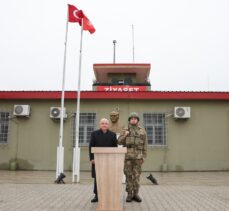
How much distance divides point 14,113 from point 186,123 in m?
7.31

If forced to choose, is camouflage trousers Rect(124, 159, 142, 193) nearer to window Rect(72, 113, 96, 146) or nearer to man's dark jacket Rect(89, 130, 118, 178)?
man's dark jacket Rect(89, 130, 118, 178)

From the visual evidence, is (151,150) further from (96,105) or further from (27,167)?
(27,167)

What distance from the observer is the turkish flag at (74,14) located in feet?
36.5

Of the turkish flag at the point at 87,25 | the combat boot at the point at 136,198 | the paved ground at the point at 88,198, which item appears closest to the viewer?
the paved ground at the point at 88,198

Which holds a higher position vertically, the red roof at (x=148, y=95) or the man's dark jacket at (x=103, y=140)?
the red roof at (x=148, y=95)

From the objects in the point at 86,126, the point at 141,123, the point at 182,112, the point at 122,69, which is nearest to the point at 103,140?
the point at 141,123

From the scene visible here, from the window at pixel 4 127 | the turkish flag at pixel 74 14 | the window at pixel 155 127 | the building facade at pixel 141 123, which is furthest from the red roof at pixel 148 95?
the turkish flag at pixel 74 14

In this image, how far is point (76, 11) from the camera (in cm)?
1120

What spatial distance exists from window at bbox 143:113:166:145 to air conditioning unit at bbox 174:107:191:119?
24.7 inches

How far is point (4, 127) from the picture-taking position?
559 inches

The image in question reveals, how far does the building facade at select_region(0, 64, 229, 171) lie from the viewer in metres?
13.7

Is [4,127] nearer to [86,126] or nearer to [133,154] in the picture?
[86,126]

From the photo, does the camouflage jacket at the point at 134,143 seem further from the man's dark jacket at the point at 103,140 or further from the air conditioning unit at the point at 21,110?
the air conditioning unit at the point at 21,110

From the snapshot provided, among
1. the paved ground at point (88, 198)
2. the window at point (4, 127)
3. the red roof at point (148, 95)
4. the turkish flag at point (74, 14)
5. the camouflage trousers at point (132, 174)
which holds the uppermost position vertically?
the turkish flag at point (74, 14)
